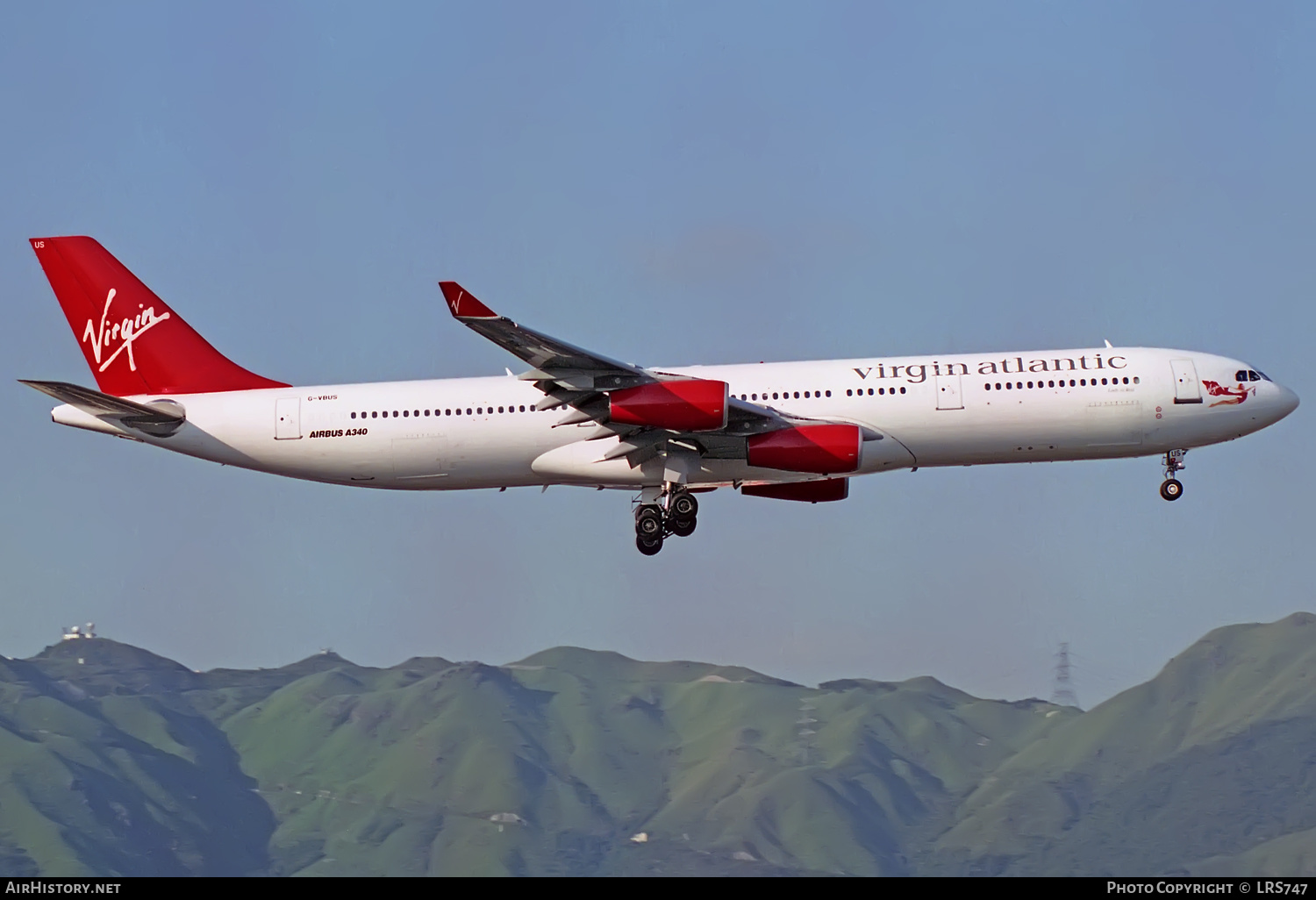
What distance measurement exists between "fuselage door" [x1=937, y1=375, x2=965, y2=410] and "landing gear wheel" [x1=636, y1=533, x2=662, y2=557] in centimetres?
954

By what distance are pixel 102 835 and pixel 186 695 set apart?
31.1 meters

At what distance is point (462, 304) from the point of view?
41219mm

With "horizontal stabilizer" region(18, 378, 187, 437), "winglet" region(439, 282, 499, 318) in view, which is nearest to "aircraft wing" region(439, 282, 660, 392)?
"winglet" region(439, 282, 499, 318)

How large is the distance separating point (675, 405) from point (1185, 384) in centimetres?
1580

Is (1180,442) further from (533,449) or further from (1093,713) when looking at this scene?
(1093,713)

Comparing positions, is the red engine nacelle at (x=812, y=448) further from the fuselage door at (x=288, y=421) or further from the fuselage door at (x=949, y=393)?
the fuselage door at (x=288, y=421)

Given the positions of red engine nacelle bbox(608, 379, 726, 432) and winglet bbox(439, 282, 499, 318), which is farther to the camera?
red engine nacelle bbox(608, 379, 726, 432)

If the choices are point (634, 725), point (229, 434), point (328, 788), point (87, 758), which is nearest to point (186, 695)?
point (87, 758)

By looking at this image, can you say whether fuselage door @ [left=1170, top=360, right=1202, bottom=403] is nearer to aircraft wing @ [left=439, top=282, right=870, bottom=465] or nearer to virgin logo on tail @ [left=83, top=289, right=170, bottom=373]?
aircraft wing @ [left=439, top=282, right=870, bottom=465]

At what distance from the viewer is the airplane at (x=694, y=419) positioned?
151ft

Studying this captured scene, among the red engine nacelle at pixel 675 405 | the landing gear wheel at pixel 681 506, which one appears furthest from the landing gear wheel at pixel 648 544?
the red engine nacelle at pixel 675 405

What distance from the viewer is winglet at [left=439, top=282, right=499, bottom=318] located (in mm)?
40750

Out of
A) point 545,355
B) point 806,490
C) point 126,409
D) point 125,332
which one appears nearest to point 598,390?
point 545,355
